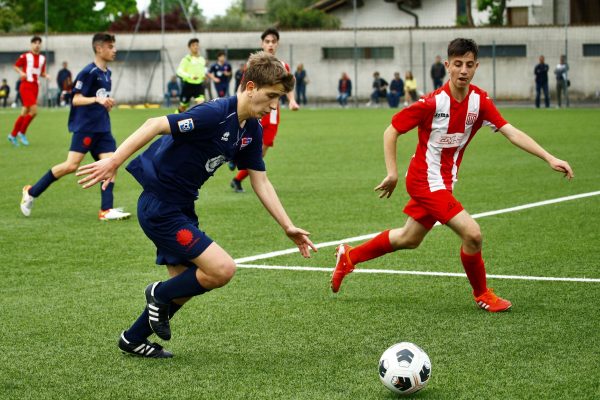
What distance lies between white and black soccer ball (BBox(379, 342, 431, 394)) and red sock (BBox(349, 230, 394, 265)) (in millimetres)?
2292

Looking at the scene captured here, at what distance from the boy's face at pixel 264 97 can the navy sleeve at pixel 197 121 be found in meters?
0.17

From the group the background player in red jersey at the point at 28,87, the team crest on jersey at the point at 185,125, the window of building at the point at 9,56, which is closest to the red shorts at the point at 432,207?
the team crest on jersey at the point at 185,125

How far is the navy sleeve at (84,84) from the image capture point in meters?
11.5

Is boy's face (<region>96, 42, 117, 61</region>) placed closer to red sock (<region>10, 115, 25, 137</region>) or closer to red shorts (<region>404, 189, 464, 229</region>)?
red shorts (<region>404, 189, 464, 229</region>)

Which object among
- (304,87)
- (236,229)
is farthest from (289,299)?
(304,87)

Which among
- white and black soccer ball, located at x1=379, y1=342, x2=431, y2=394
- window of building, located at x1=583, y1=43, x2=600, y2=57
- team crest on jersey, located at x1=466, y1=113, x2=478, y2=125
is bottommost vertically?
white and black soccer ball, located at x1=379, y1=342, x2=431, y2=394

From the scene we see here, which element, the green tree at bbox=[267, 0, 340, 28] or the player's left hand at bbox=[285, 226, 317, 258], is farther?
the green tree at bbox=[267, 0, 340, 28]

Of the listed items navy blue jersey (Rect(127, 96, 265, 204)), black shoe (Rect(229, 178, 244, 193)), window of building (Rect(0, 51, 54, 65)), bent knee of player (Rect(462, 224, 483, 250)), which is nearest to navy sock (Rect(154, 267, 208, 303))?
navy blue jersey (Rect(127, 96, 265, 204))

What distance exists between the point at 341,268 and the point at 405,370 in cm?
251

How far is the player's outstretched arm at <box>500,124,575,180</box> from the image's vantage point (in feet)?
22.0

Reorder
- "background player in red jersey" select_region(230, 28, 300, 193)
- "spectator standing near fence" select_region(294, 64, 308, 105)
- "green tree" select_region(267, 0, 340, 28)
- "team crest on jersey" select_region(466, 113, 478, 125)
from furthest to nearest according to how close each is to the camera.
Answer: "green tree" select_region(267, 0, 340, 28), "spectator standing near fence" select_region(294, 64, 308, 105), "background player in red jersey" select_region(230, 28, 300, 193), "team crest on jersey" select_region(466, 113, 478, 125)

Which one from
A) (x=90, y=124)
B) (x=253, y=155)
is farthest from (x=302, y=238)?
(x=90, y=124)

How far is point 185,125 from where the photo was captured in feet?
17.4

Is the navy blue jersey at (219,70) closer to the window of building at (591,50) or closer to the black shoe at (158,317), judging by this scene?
the window of building at (591,50)
